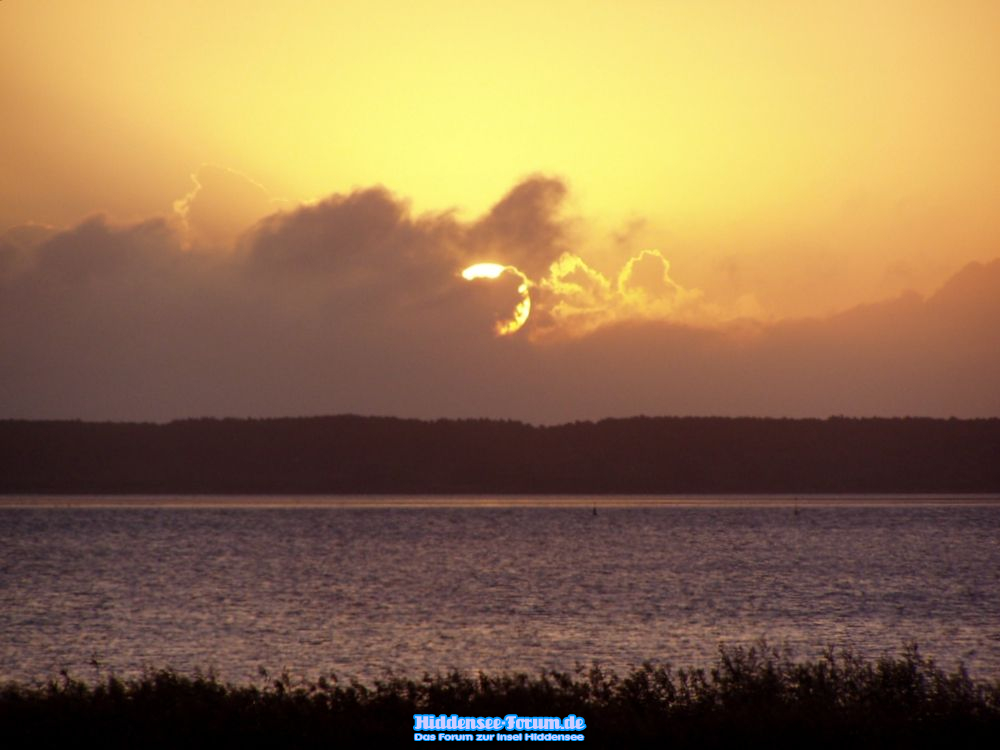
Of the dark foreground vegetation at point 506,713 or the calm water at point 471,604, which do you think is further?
the calm water at point 471,604

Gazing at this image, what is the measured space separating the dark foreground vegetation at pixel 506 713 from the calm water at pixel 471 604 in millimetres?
16281

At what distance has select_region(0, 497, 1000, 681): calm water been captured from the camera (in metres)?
43.3

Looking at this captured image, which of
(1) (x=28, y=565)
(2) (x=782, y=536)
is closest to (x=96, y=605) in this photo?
(1) (x=28, y=565)

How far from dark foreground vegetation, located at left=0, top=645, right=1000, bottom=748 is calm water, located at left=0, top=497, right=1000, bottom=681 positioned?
1628 cm

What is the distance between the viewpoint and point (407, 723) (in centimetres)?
1962

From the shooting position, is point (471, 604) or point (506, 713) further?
point (471, 604)

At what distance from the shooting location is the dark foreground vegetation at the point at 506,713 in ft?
61.3

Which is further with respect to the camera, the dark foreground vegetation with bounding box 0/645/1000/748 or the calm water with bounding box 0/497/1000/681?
the calm water with bounding box 0/497/1000/681

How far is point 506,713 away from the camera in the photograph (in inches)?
819

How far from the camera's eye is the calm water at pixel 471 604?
43.3 meters

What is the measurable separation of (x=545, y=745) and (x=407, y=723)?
97.6 inches

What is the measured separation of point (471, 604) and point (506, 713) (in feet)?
147

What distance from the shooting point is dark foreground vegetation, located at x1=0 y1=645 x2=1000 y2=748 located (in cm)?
1867

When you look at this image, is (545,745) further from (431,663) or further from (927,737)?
(431,663)
